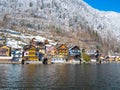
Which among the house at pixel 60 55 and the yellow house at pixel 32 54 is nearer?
the yellow house at pixel 32 54

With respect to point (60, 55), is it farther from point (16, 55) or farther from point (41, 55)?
point (16, 55)

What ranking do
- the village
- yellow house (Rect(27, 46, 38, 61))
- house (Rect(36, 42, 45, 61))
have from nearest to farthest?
the village < yellow house (Rect(27, 46, 38, 61)) < house (Rect(36, 42, 45, 61))

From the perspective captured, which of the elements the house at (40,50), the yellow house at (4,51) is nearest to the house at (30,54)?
the house at (40,50)

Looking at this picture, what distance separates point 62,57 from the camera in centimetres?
17812

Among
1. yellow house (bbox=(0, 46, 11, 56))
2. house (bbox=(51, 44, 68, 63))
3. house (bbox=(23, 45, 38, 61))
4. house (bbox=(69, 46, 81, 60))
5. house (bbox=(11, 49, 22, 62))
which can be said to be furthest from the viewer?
house (bbox=(69, 46, 81, 60))

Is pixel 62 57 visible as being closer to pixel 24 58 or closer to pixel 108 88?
pixel 24 58

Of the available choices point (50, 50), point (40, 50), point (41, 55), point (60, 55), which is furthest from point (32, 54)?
point (50, 50)

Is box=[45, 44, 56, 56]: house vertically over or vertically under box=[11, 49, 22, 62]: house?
over

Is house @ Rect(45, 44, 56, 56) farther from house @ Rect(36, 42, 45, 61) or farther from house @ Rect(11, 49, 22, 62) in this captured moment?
house @ Rect(11, 49, 22, 62)

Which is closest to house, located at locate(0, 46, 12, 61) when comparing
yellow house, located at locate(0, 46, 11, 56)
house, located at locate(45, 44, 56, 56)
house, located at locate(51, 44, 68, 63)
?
yellow house, located at locate(0, 46, 11, 56)

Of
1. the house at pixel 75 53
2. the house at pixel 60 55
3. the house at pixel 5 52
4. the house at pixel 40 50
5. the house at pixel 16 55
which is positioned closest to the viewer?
the house at pixel 16 55

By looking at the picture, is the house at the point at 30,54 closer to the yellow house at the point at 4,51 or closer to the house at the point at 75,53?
the yellow house at the point at 4,51

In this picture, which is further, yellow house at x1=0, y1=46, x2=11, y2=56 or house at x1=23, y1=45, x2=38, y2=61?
yellow house at x1=0, y1=46, x2=11, y2=56

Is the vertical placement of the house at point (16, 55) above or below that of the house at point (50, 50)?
below
